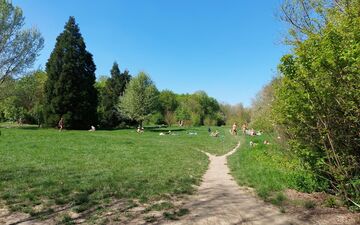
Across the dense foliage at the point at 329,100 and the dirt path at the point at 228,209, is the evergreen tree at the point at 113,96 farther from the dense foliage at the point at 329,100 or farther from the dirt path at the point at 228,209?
the dense foliage at the point at 329,100

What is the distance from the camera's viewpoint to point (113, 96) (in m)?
61.8

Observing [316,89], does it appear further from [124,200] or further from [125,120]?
[125,120]

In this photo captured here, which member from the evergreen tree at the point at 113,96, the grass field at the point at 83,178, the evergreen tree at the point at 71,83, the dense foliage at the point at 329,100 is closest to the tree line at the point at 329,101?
the dense foliage at the point at 329,100

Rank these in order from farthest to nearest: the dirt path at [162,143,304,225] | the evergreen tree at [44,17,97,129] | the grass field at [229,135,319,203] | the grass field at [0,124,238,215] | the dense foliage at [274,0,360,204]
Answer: the evergreen tree at [44,17,97,129]
the grass field at [229,135,319,203]
the grass field at [0,124,238,215]
the dirt path at [162,143,304,225]
the dense foliage at [274,0,360,204]

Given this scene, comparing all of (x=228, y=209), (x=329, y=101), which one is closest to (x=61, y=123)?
(x=228, y=209)

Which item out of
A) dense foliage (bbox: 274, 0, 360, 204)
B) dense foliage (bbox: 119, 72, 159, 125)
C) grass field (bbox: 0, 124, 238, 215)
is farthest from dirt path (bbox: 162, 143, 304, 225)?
dense foliage (bbox: 119, 72, 159, 125)

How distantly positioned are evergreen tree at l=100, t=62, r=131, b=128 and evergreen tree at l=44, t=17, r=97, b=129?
8.13 m

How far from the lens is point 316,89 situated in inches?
308

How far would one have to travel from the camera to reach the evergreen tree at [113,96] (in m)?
59.6

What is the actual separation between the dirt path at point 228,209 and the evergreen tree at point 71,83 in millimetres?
38431

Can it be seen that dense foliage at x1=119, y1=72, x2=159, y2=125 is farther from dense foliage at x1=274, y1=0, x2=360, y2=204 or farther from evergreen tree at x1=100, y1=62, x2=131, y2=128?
dense foliage at x1=274, y1=0, x2=360, y2=204

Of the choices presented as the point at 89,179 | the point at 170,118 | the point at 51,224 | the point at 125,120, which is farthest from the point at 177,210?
the point at 170,118

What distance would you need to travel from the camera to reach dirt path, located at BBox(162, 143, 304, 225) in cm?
759

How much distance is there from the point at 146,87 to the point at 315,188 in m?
46.3
